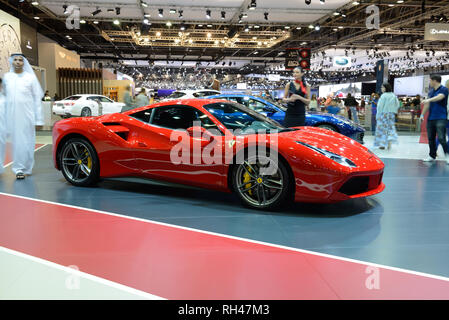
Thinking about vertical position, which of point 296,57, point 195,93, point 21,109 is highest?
point 296,57

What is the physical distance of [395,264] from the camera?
2799mm

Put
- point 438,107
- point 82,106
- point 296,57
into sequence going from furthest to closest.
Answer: point 296,57 → point 82,106 → point 438,107

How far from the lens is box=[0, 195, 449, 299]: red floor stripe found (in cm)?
238

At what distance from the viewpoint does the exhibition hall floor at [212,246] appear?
242cm

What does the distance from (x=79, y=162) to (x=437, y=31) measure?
595 inches

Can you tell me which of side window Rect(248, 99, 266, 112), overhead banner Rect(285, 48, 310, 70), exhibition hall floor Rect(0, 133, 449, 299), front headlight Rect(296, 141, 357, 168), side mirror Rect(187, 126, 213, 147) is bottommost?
exhibition hall floor Rect(0, 133, 449, 299)

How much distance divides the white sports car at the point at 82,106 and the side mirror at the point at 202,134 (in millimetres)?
14055

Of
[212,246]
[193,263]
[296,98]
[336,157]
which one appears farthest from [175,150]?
[296,98]

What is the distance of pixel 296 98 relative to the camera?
19.9ft

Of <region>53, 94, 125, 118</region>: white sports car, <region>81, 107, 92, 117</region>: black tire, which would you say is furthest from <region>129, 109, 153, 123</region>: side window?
<region>81, 107, 92, 117</region>: black tire

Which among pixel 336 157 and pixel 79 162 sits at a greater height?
pixel 336 157

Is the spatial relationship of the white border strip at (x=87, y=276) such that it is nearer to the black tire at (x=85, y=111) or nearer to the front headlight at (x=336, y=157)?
the front headlight at (x=336, y=157)

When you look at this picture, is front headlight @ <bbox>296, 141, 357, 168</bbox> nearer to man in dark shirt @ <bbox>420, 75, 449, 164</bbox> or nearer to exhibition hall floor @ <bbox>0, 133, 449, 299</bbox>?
exhibition hall floor @ <bbox>0, 133, 449, 299</bbox>

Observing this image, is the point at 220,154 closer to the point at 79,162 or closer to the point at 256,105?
the point at 79,162
